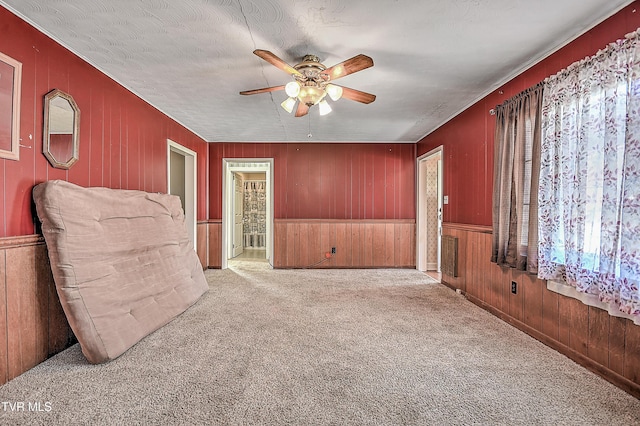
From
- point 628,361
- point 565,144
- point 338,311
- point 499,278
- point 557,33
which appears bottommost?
point 338,311

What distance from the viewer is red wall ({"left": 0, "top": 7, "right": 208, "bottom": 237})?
1.91 metres

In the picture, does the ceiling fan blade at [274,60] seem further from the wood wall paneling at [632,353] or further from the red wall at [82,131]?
the wood wall paneling at [632,353]

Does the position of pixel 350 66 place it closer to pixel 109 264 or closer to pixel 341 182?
pixel 109 264

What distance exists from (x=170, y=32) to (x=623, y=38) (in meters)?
2.89

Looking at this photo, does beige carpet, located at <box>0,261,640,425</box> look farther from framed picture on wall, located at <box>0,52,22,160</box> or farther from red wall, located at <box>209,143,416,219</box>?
red wall, located at <box>209,143,416,219</box>

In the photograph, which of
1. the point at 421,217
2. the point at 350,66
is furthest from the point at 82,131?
the point at 421,217

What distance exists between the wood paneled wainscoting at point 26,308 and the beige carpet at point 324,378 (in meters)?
0.10

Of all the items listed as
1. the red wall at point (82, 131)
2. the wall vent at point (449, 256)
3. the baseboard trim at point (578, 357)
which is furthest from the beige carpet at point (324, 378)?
the red wall at point (82, 131)

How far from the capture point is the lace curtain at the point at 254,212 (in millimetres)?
8125

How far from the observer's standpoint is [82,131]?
98.8 inches

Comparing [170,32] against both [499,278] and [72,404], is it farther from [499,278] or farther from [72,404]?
[499,278]

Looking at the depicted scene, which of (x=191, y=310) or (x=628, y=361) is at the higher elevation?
(x=628, y=361)

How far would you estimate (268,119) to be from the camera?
13.7 feet

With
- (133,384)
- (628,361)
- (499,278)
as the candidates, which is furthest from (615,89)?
(133,384)
